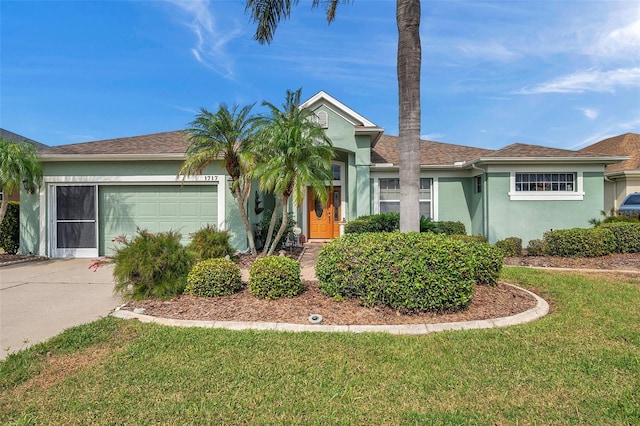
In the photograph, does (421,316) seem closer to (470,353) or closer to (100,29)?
(470,353)

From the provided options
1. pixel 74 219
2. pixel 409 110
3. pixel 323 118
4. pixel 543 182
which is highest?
pixel 323 118

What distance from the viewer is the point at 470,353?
3596 mm

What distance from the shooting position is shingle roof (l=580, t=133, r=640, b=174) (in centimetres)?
1670

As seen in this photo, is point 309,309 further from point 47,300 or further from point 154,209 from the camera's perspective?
point 154,209

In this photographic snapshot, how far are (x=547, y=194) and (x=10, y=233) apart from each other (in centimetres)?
1934

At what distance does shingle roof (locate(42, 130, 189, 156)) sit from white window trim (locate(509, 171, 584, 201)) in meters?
11.6

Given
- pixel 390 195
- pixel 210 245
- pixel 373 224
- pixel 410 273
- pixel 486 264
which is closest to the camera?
pixel 410 273

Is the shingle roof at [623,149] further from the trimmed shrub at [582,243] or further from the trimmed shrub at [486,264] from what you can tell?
the trimmed shrub at [486,264]

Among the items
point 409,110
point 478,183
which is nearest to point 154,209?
point 409,110

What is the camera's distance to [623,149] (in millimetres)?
19141

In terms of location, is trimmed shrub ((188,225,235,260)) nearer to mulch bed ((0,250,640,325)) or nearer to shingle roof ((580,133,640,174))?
Result: mulch bed ((0,250,640,325))

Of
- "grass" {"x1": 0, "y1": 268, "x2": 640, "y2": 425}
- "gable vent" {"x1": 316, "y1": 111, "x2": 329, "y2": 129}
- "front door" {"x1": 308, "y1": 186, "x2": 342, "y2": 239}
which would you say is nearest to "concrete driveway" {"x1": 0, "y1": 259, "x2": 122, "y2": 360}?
"grass" {"x1": 0, "y1": 268, "x2": 640, "y2": 425}

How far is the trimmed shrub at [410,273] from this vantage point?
4.64 metres

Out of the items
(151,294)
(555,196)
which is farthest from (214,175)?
(555,196)
